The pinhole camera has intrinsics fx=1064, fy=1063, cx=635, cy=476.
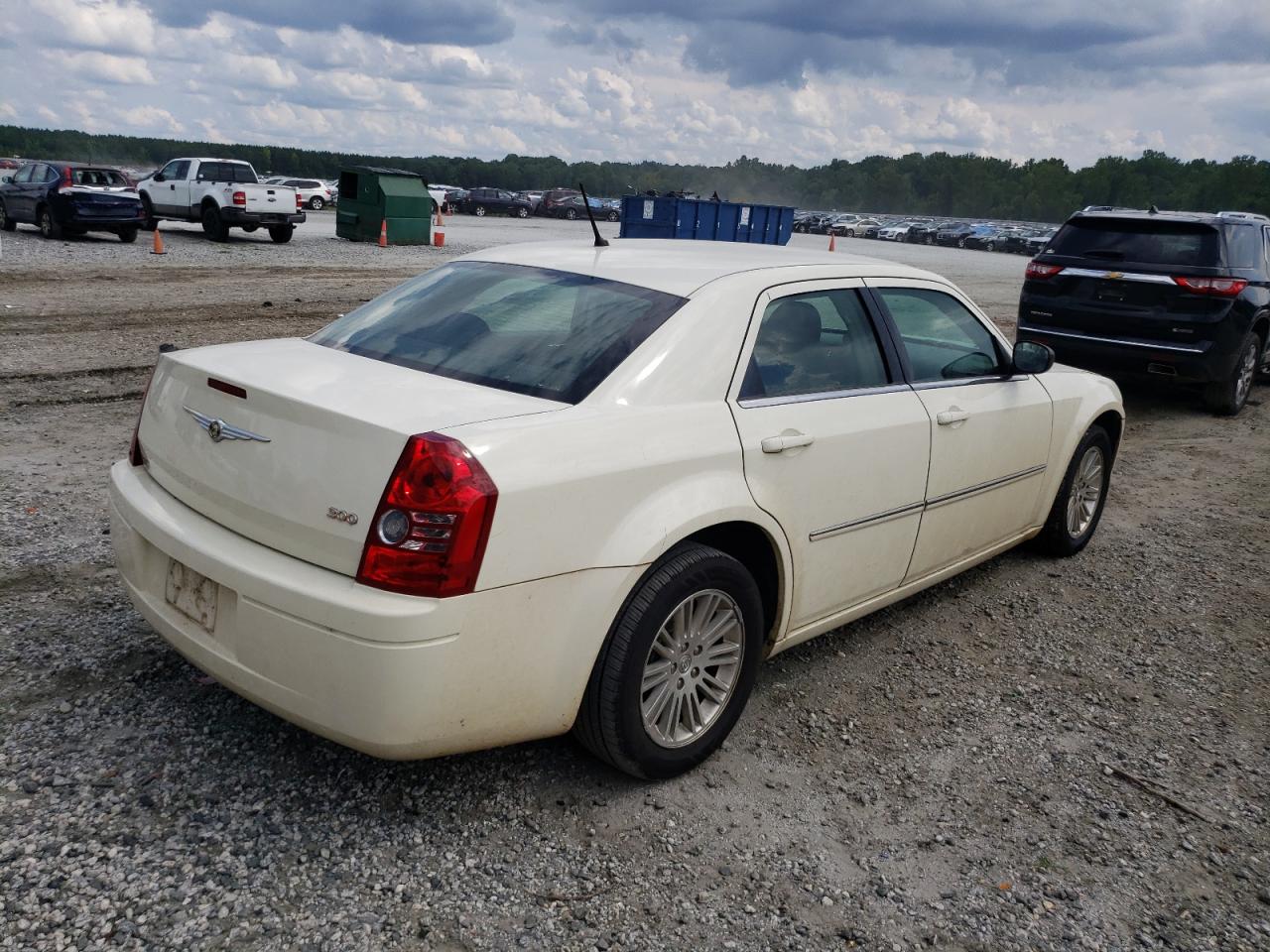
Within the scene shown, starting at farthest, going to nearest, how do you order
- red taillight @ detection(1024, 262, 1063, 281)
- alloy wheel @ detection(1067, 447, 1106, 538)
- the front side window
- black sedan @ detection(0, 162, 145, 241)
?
1. black sedan @ detection(0, 162, 145, 241)
2. red taillight @ detection(1024, 262, 1063, 281)
3. alloy wheel @ detection(1067, 447, 1106, 538)
4. the front side window

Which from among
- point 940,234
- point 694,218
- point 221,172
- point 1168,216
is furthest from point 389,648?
point 940,234

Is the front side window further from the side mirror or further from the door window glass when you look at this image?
the door window glass

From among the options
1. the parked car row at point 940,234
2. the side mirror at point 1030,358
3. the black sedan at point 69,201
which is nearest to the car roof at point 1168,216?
the side mirror at point 1030,358

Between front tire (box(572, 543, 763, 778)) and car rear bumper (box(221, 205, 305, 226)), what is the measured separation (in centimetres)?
2149

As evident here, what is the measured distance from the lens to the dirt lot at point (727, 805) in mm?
2650

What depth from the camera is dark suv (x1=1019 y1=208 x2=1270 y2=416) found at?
9211 mm

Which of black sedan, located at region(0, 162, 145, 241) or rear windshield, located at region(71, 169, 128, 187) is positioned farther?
rear windshield, located at region(71, 169, 128, 187)

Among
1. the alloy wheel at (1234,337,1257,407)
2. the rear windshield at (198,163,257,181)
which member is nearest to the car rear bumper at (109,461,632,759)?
the alloy wheel at (1234,337,1257,407)

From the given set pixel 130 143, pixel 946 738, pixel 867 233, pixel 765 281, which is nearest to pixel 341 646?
pixel 765 281

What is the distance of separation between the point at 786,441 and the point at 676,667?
80 centimetres

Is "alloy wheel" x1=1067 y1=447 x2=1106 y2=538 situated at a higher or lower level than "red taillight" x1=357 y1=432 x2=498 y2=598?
lower

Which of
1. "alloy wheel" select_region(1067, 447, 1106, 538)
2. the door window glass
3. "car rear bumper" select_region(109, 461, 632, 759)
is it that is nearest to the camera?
"car rear bumper" select_region(109, 461, 632, 759)

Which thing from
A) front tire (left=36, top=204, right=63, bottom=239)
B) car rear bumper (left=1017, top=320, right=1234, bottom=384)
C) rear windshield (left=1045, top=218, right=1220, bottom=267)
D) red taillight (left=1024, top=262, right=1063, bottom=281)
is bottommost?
front tire (left=36, top=204, right=63, bottom=239)

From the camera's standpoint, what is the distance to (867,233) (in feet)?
210
